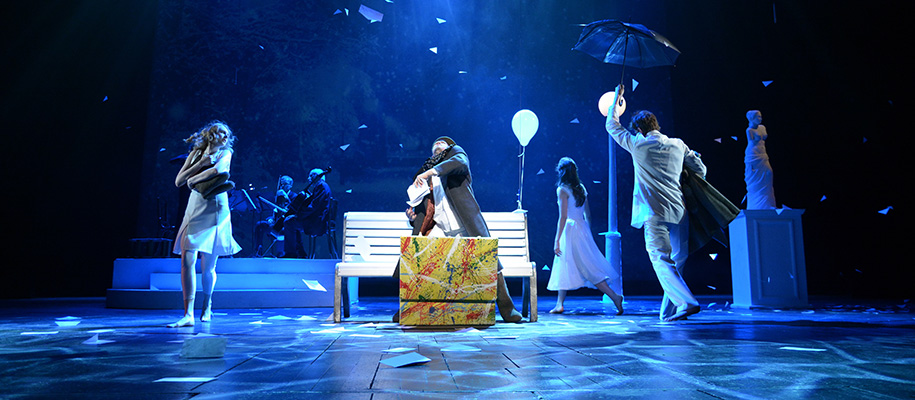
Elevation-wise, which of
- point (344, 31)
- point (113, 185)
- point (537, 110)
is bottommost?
point (113, 185)

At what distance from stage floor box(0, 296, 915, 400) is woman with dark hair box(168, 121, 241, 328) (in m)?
0.50

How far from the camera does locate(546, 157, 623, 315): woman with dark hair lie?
5.31 metres

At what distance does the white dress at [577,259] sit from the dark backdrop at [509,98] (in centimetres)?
373

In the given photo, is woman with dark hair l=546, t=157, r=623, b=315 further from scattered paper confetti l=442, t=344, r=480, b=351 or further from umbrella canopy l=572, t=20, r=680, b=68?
scattered paper confetti l=442, t=344, r=480, b=351

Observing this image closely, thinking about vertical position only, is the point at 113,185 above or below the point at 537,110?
below

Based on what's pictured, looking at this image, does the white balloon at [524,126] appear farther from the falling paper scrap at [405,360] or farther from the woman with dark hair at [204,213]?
the falling paper scrap at [405,360]

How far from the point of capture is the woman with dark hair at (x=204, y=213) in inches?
153

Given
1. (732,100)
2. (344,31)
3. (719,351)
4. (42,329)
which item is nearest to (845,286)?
(732,100)

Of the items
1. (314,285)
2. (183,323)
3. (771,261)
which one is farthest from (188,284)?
(771,261)

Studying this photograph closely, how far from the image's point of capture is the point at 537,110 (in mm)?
9430

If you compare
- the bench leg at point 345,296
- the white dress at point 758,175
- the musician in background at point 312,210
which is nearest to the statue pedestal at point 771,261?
the white dress at point 758,175

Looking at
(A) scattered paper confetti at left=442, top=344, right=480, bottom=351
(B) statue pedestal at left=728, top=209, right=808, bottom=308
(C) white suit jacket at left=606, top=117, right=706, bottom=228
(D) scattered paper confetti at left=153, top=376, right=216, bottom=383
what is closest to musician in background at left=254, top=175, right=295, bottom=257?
(C) white suit jacket at left=606, top=117, right=706, bottom=228

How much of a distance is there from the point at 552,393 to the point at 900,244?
30.2ft

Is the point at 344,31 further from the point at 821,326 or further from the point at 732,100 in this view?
the point at 821,326
